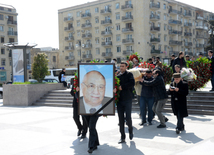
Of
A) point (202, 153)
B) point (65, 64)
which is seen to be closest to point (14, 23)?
point (65, 64)

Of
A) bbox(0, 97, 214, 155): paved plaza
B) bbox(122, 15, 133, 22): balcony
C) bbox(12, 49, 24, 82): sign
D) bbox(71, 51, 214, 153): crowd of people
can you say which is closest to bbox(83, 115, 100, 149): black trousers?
bbox(71, 51, 214, 153): crowd of people

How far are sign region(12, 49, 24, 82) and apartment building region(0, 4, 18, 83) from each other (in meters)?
45.7

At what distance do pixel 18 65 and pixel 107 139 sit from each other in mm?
14505

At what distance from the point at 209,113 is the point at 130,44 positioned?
47242 mm

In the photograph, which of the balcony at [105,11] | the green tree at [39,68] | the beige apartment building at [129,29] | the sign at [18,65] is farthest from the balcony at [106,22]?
the green tree at [39,68]

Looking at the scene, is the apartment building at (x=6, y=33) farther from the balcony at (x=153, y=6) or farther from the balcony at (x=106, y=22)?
the balcony at (x=153, y=6)

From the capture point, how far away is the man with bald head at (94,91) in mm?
6719

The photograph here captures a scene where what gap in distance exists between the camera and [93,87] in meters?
6.74

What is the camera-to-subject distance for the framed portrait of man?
6.72 metres

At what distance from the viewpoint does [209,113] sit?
11320 mm

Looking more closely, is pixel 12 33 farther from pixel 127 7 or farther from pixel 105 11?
pixel 127 7

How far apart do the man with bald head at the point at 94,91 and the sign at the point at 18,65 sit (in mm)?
14601

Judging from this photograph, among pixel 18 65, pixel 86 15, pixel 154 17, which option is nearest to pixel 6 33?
pixel 86 15

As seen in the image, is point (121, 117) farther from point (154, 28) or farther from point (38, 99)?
point (154, 28)
